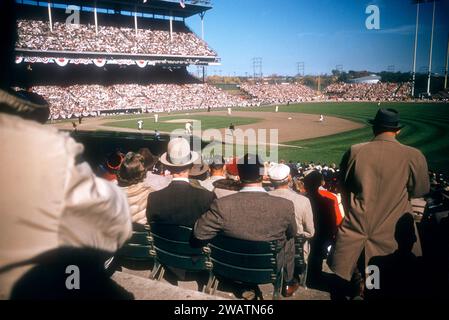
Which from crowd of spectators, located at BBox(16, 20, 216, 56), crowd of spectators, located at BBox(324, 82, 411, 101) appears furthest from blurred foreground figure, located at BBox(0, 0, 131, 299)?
crowd of spectators, located at BBox(324, 82, 411, 101)

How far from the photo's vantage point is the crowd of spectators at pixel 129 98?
4231 centimetres

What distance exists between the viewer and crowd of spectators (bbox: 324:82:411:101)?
221 feet

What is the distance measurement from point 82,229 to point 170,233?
8.25ft

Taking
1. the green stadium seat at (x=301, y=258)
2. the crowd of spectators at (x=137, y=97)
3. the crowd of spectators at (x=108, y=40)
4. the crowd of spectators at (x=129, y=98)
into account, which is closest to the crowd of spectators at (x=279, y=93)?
the crowd of spectators at (x=137, y=97)

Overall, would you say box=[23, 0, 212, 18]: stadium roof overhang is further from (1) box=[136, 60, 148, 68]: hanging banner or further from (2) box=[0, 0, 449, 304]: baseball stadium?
(1) box=[136, 60, 148, 68]: hanging banner

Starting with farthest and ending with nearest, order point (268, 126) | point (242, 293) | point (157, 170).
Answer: point (268, 126) < point (157, 170) < point (242, 293)

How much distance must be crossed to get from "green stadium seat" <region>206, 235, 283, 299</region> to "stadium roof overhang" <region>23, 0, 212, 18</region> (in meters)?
55.1

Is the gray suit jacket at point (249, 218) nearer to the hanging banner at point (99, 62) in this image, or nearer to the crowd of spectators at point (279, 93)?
the hanging banner at point (99, 62)

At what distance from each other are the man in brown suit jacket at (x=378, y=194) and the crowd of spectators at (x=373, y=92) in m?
65.9

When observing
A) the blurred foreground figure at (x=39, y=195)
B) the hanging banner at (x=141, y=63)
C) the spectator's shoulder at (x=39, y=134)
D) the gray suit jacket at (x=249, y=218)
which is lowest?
the gray suit jacket at (x=249, y=218)

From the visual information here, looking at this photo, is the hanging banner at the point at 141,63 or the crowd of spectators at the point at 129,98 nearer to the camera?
the crowd of spectators at the point at 129,98

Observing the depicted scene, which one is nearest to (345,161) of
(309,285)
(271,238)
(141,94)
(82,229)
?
(271,238)

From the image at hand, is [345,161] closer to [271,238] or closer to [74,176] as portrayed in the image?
[271,238]

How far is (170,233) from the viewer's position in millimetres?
3744
